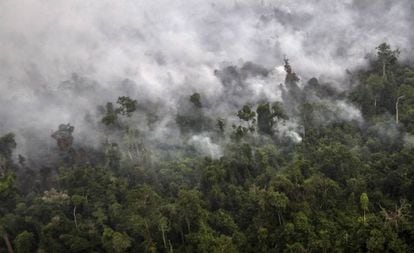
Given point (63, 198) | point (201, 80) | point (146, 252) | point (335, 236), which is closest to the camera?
point (335, 236)

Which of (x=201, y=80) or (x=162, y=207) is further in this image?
(x=201, y=80)

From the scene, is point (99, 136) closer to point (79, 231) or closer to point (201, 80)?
point (201, 80)

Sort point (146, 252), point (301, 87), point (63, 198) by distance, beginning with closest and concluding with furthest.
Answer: point (146, 252), point (63, 198), point (301, 87)

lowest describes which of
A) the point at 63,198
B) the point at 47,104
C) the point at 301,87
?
the point at 63,198

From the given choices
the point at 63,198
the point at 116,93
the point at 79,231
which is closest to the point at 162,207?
the point at 79,231

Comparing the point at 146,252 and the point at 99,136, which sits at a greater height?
the point at 99,136

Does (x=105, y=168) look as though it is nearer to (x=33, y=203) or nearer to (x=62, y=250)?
(x=33, y=203)
